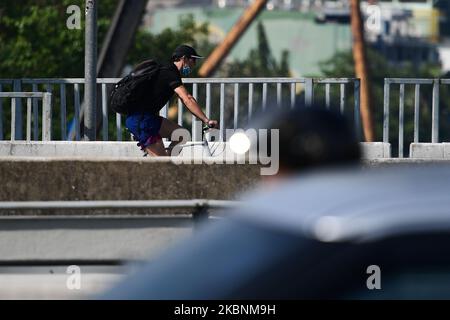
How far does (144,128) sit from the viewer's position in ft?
40.4

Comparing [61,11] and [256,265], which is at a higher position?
[61,11]

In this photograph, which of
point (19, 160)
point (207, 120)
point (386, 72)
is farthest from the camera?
point (386, 72)

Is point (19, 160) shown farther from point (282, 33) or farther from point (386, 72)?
point (282, 33)

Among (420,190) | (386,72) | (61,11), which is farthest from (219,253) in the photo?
(386,72)

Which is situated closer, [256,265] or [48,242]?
[256,265]

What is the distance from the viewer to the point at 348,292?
166 inches

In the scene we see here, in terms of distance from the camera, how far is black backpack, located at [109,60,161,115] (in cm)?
1227

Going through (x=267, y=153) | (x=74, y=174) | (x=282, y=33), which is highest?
(x=282, y=33)

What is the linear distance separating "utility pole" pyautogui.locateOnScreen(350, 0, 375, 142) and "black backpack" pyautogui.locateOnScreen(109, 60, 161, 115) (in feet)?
63.8

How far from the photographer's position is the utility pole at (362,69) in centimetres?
3450

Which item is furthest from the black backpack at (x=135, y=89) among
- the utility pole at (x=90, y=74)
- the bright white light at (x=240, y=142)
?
the bright white light at (x=240, y=142)

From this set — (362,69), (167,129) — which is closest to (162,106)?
(167,129)

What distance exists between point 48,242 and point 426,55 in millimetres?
135704

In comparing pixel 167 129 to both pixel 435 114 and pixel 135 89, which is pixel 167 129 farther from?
pixel 435 114
